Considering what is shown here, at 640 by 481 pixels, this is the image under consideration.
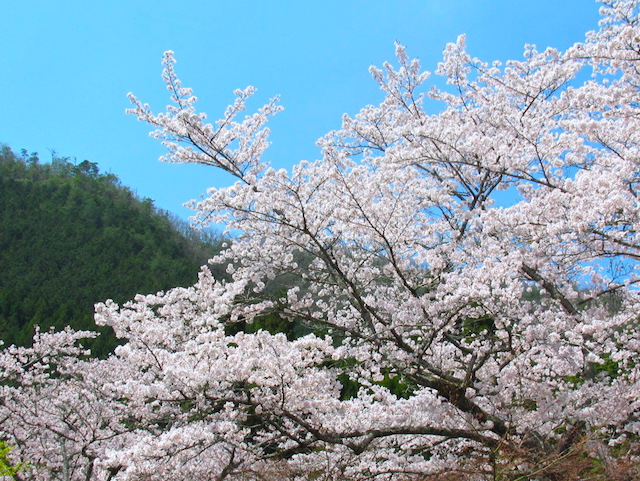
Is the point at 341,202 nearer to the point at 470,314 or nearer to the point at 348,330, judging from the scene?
the point at 348,330

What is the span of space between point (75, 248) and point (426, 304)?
46.0 m

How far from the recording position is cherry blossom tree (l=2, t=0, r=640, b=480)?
4.47m

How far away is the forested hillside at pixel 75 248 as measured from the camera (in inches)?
1270

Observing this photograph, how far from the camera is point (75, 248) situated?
44.8m

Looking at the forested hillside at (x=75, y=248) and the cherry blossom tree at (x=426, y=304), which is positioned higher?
the forested hillside at (x=75, y=248)

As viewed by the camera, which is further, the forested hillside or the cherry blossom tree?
the forested hillside

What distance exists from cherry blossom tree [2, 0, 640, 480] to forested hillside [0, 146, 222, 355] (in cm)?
2237

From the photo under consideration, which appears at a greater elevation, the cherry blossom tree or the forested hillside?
the forested hillside

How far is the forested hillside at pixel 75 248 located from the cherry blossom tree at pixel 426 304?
2237 centimetres

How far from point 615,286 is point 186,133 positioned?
508cm

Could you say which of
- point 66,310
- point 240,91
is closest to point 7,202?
point 66,310

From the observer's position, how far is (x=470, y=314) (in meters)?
5.82

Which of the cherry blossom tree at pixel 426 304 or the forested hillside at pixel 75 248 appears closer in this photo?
the cherry blossom tree at pixel 426 304

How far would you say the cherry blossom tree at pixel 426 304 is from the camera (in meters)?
4.47
